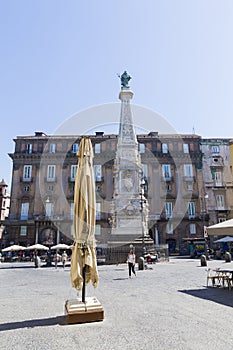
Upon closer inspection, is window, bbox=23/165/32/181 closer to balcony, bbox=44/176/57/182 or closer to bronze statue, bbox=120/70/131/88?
balcony, bbox=44/176/57/182

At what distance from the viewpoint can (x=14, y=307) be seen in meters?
6.42

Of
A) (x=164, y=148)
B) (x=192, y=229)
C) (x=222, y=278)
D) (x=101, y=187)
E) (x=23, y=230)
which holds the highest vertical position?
(x=164, y=148)

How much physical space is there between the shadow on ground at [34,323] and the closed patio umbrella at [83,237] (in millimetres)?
579

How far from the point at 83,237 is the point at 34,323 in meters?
1.78

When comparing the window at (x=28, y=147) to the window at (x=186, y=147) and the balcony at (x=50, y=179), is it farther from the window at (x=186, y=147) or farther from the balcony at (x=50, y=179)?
the window at (x=186, y=147)

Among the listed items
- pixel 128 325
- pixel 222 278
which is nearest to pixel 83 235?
pixel 128 325

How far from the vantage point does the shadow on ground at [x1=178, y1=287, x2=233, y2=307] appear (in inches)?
269

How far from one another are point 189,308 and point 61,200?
34.6m

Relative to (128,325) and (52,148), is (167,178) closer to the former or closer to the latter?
(52,148)

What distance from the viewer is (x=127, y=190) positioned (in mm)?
24719

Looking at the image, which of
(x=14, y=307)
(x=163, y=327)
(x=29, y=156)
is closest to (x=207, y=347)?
(x=163, y=327)

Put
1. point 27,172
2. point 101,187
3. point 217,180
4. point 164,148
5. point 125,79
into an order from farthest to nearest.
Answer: point 164,148
point 217,180
point 27,172
point 101,187
point 125,79

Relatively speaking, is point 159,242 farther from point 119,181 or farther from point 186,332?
point 186,332

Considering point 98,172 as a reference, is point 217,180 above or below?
below
